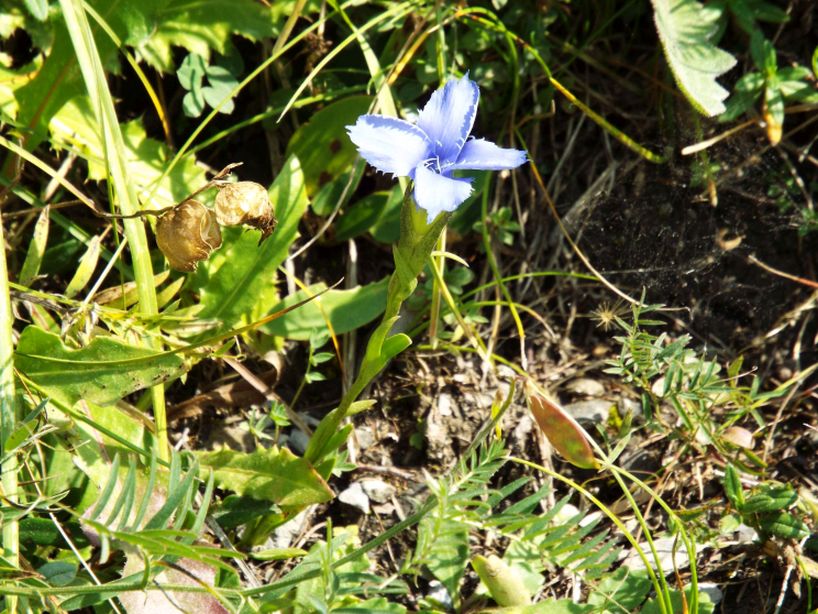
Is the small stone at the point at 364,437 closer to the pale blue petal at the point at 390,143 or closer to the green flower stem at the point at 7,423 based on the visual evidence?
the green flower stem at the point at 7,423

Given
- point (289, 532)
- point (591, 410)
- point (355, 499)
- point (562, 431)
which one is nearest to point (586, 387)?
point (591, 410)

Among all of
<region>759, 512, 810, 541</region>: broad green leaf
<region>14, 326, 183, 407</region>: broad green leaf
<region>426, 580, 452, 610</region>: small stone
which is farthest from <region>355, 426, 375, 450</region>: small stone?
<region>759, 512, 810, 541</region>: broad green leaf

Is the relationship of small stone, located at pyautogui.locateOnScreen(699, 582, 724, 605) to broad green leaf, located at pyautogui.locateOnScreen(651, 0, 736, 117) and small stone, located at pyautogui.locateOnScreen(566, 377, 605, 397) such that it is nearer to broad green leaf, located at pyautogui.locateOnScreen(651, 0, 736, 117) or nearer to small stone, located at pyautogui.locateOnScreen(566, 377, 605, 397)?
small stone, located at pyautogui.locateOnScreen(566, 377, 605, 397)

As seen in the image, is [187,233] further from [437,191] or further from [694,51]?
[694,51]

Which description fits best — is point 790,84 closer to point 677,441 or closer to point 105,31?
point 677,441

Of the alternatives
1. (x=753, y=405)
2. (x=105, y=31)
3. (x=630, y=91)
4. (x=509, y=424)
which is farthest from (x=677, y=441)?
(x=105, y=31)

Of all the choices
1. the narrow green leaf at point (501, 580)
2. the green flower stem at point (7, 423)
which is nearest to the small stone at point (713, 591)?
the narrow green leaf at point (501, 580)

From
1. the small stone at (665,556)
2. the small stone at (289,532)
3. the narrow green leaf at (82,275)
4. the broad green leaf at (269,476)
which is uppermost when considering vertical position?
the narrow green leaf at (82,275)
